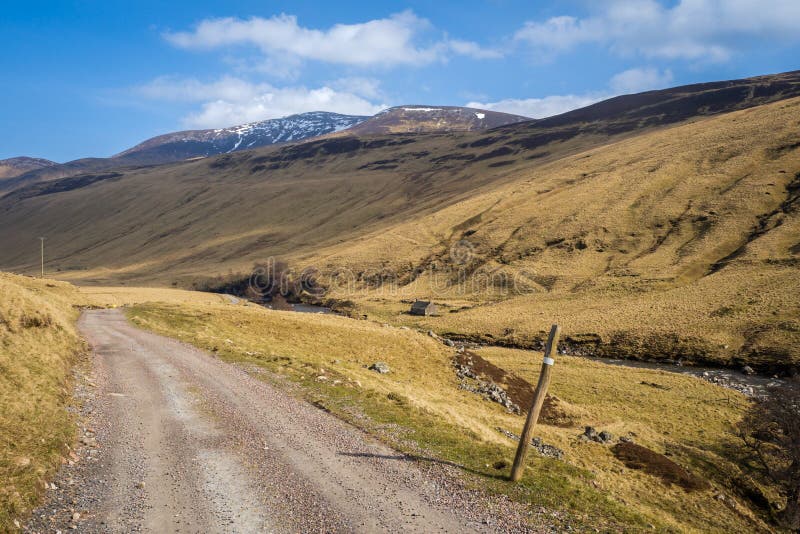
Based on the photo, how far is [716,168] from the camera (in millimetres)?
113375

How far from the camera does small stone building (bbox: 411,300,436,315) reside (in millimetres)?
83000

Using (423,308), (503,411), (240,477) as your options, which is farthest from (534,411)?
(423,308)

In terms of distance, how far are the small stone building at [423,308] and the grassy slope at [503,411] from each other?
1159 inches

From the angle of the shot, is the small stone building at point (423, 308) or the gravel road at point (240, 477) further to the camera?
the small stone building at point (423, 308)

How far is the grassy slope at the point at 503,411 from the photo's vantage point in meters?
14.8

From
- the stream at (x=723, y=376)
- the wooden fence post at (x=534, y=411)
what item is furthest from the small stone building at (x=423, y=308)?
the wooden fence post at (x=534, y=411)

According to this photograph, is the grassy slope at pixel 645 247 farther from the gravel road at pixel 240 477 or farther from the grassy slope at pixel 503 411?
the gravel road at pixel 240 477

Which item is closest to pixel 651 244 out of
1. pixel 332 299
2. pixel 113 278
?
pixel 332 299

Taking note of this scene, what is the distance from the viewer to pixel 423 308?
274ft

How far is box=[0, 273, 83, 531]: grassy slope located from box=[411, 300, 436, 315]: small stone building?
61049 mm

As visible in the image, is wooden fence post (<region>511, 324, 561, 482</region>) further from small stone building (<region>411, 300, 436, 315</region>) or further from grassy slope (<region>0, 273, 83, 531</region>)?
small stone building (<region>411, 300, 436, 315</region>)

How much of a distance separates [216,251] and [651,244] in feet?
488

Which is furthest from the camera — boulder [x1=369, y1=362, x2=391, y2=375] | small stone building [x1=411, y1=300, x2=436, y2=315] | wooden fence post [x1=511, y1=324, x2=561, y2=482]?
small stone building [x1=411, y1=300, x2=436, y2=315]

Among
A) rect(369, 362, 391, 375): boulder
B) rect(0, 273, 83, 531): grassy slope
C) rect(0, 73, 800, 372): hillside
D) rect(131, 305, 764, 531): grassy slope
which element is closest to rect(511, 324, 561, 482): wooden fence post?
rect(131, 305, 764, 531): grassy slope
